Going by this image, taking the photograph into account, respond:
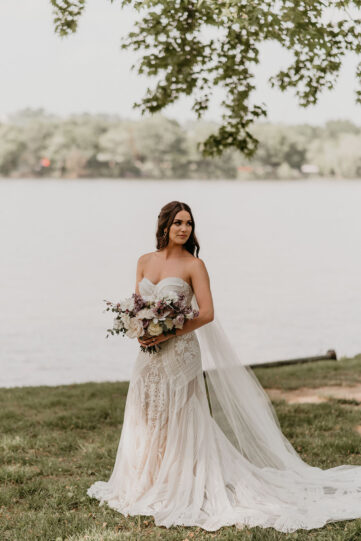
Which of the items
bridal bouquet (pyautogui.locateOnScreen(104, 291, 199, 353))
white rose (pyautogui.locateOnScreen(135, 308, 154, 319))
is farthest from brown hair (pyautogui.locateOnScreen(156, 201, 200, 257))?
white rose (pyautogui.locateOnScreen(135, 308, 154, 319))

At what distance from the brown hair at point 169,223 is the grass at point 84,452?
221cm

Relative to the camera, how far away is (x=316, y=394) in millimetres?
9648

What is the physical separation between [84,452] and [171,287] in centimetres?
267

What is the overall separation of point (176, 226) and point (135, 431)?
1.76 m

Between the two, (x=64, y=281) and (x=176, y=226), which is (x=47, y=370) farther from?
(x=64, y=281)

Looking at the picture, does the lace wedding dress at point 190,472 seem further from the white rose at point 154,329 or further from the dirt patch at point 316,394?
the dirt patch at point 316,394

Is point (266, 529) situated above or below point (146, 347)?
below

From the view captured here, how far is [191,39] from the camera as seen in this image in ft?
A: 33.7

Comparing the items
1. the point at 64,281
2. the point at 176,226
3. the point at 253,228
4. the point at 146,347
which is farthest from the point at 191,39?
the point at 253,228

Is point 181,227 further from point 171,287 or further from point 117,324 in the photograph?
point 117,324

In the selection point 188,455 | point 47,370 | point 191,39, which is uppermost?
point 191,39

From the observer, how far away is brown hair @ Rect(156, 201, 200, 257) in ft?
18.0

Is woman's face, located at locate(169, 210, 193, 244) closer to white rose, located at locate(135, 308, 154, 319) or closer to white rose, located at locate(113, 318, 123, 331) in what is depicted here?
white rose, located at locate(135, 308, 154, 319)

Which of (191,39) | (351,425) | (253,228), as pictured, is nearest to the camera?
(351,425)
